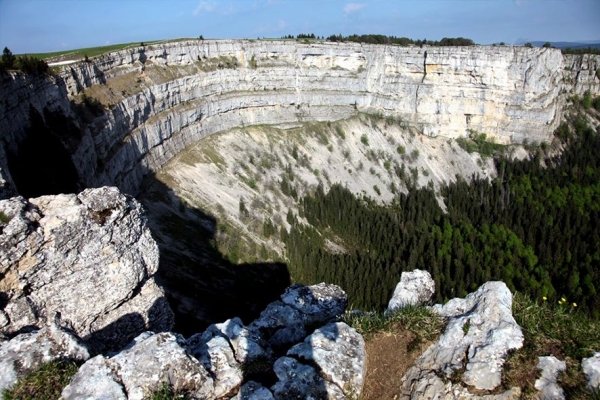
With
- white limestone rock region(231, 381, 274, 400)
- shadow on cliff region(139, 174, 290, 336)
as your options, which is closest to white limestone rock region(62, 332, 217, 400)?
white limestone rock region(231, 381, 274, 400)

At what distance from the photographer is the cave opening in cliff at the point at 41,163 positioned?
83.6ft

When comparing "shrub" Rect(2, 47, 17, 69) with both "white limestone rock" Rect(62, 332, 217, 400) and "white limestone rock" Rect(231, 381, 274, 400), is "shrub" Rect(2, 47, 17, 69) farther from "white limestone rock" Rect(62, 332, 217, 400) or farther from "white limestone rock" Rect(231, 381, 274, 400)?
"white limestone rock" Rect(231, 381, 274, 400)

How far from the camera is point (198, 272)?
1560 inches

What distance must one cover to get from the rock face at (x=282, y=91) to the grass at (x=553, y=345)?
108ft

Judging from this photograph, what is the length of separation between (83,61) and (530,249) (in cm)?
5256

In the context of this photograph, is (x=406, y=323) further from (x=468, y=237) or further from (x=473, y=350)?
(x=468, y=237)

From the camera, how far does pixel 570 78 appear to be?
102 metres

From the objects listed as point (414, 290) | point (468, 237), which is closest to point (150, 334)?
point (414, 290)

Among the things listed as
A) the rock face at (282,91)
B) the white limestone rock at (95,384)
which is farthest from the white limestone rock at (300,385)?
the rock face at (282,91)

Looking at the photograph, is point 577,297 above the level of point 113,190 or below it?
below

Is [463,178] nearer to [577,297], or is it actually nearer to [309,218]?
[309,218]

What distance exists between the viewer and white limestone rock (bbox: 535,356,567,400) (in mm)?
9695

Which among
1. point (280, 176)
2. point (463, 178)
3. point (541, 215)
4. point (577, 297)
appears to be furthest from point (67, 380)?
point (463, 178)

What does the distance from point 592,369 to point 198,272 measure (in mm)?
34005
